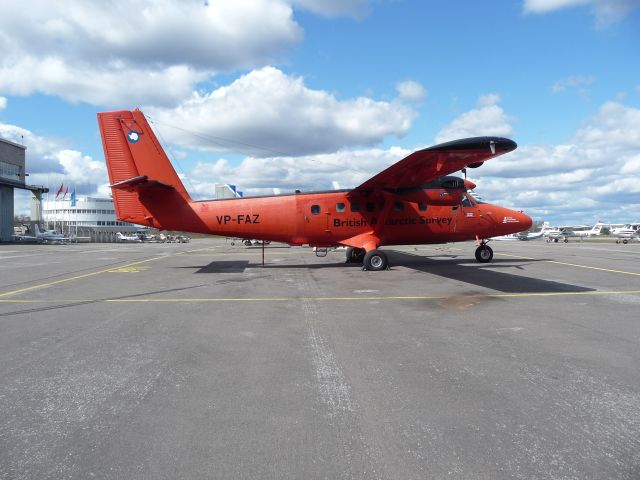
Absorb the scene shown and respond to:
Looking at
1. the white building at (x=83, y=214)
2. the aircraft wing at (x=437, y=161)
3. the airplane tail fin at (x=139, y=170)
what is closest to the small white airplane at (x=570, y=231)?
the aircraft wing at (x=437, y=161)

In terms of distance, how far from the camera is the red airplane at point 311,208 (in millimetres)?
17688

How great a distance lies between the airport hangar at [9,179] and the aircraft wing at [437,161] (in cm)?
7073

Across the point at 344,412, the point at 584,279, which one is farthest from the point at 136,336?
the point at 584,279

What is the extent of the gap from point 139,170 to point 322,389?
1583 cm

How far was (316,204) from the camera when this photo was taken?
750 inches

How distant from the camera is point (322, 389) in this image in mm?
4867

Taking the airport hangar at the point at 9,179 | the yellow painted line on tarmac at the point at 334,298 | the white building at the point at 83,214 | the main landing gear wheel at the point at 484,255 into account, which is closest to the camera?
the yellow painted line on tarmac at the point at 334,298

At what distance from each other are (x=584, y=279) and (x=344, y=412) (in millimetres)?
13368

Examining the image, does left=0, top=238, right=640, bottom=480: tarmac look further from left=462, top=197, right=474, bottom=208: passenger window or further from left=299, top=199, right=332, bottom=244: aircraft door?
left=462, top=197, right=474, bottom=208: passenger window

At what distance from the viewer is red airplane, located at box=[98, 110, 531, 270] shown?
58.0 ft

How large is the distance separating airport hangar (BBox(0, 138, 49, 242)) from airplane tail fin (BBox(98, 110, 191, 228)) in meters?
62.5

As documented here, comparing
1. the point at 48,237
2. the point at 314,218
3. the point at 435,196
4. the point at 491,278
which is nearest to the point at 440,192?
the point at 435,196

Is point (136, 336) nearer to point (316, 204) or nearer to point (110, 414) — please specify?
point (110, 414)

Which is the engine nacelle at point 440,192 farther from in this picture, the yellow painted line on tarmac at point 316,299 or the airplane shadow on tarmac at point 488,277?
the yellow painted line on tarmac at point 316,299
